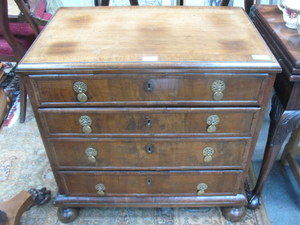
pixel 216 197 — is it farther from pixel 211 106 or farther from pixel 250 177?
pixel 211 106

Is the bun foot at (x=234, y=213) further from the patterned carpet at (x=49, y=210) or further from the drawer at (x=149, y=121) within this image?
the drawer at (x=149, y=121)

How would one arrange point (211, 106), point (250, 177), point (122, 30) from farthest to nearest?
point (250, 177) < point (122, 30) < point (211, 106)

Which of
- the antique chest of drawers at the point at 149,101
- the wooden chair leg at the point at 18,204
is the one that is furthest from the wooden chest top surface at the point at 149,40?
the wooden chair leg at the point at 18,204

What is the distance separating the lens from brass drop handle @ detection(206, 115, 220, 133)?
1.10 meters

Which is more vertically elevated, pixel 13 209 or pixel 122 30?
pixel 122 30

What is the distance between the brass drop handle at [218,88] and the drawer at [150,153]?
214 mm

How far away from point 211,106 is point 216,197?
0.55 meters

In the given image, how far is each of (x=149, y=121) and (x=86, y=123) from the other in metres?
0.24

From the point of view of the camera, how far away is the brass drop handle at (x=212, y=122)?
1100 millimetres

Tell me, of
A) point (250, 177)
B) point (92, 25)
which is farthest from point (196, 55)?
point (250, 177)

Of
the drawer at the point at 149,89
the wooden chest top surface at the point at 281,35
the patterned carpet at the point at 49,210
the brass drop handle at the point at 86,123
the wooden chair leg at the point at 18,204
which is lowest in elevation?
the patterned carpet at the point at 49,210

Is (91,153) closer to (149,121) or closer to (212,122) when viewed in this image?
(149,121)

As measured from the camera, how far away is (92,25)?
1.21 meters

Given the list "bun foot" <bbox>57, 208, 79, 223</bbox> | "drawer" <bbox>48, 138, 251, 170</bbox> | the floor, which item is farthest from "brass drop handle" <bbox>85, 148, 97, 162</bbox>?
the floor
